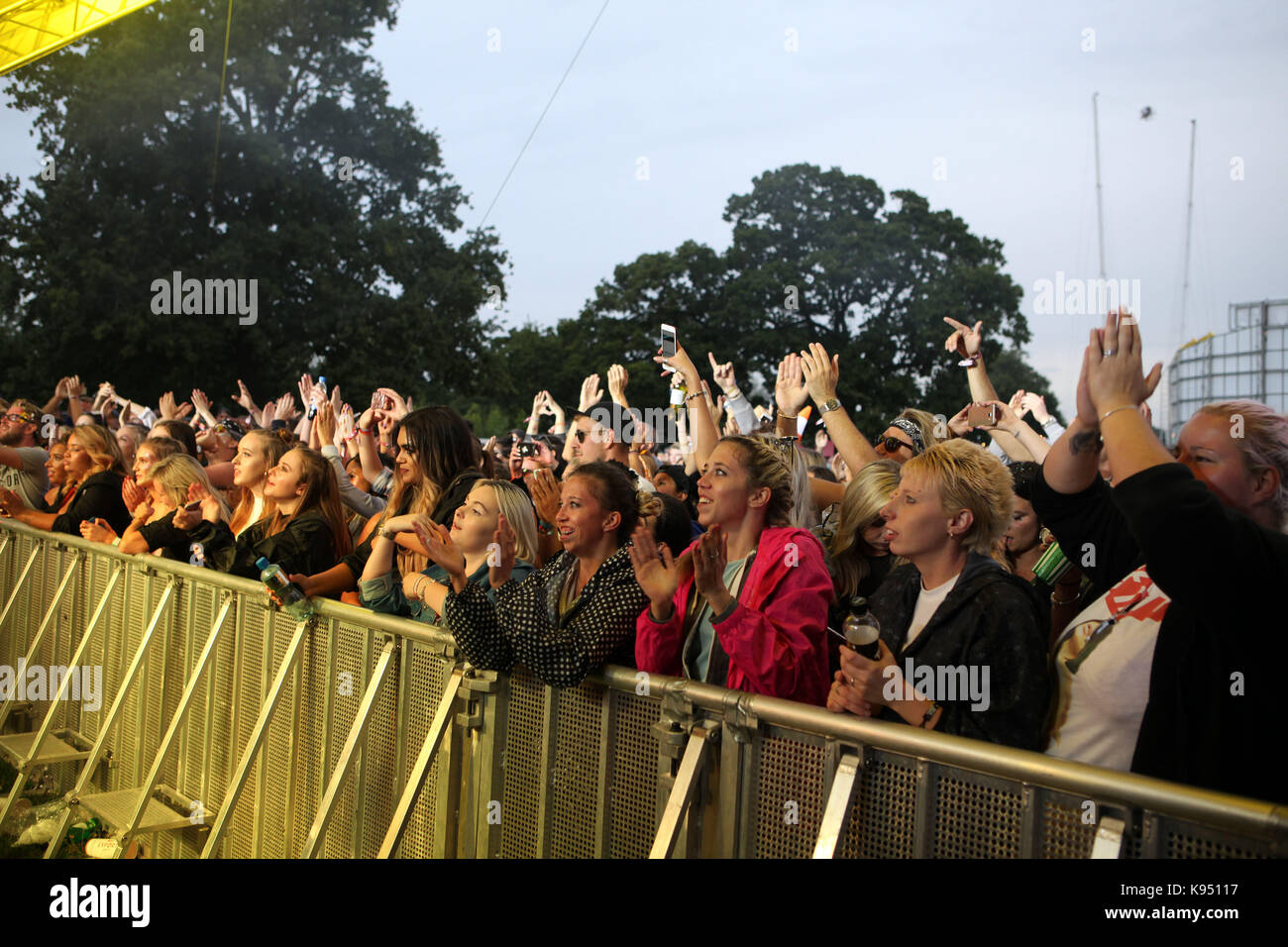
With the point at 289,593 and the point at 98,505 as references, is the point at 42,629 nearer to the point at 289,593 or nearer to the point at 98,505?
the point at 98,505

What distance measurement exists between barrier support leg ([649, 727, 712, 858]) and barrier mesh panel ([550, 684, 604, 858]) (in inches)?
14.8

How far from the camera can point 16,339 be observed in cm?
2545

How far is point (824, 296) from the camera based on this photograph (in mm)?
40812

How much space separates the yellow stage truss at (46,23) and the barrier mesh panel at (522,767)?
42.3 feet

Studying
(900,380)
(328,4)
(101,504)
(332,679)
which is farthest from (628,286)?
(332,679)

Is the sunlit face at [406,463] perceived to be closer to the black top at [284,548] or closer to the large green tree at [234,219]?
the black top at [284,548]

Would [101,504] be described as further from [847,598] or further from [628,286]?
[628,286]

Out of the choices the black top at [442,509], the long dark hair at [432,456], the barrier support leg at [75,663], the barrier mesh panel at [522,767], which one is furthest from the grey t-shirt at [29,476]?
the barrier mesh panel at [522,767]

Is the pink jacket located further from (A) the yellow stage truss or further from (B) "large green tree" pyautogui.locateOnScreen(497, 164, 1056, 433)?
(B) "large green tree" pyautogui.locateOnScreen(497, 164, 1056, 433)

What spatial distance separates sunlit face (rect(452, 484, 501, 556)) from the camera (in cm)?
424

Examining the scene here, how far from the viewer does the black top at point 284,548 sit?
16.4ft

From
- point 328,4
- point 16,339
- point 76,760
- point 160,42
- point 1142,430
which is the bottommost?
point 76,760

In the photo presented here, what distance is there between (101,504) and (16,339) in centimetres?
2230
